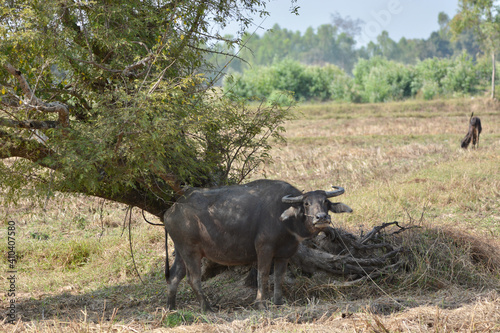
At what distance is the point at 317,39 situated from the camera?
115562 millimetres

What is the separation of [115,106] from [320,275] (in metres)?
3.91

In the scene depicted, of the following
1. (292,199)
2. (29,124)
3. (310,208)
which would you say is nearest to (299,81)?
(292,199)

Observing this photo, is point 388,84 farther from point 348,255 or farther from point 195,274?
point 195,274

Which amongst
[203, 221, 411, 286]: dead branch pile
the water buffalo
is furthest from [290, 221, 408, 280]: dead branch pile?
the water buffalo

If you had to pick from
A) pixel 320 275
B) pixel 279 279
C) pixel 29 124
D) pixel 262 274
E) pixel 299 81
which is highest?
pixel 299 81

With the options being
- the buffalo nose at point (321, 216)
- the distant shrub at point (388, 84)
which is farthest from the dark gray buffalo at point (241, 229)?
the distant shrub at point (388, 84)

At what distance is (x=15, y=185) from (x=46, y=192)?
0.53 metres

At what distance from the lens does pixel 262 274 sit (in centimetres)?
746

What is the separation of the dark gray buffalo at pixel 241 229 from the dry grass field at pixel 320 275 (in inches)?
23.9

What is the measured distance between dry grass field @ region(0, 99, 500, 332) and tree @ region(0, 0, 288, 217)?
838 mm

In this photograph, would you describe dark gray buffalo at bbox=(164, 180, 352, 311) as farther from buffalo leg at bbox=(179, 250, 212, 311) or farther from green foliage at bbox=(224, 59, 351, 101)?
green foliage at bbox=(224, 59, 351, 101)

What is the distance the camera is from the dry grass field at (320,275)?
640cm

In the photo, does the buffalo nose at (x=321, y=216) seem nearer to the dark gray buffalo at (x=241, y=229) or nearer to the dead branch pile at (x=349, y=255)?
the dark gray buffalo at (x=241, y=229)

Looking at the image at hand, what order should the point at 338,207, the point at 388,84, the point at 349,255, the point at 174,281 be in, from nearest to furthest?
1. the point at 338,207
2. the point at 174,281
3. the point at 349,255
4. the point at 388,84
